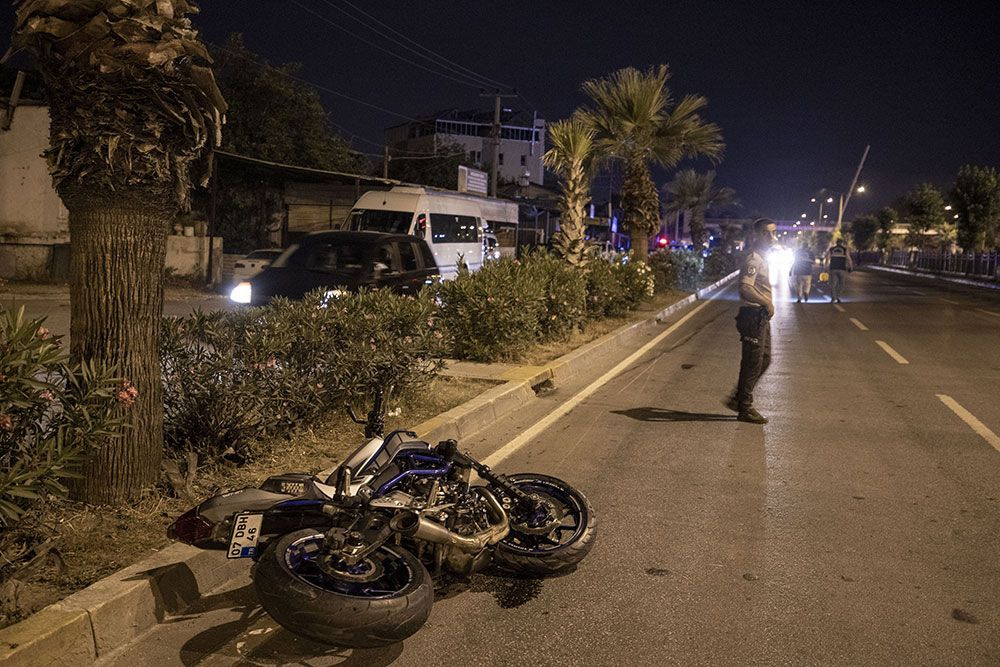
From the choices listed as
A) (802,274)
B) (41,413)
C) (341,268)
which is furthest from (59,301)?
(802,274)

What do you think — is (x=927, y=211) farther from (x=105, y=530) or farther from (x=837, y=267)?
(x=105, y=530)

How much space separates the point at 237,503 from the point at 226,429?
2187 mm

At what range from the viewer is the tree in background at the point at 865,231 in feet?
400

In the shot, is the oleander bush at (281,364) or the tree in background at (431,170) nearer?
the oleander bush at (281,364)

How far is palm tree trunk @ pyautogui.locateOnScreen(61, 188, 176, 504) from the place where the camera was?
5.00 meters

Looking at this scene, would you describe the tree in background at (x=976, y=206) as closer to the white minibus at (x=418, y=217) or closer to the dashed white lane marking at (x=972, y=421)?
the white minibus at (x=418, y=217)

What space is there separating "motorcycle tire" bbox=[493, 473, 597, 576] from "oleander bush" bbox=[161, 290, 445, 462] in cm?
190

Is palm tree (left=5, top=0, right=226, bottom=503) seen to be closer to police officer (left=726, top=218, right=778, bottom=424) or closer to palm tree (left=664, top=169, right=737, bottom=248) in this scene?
police officer (left=726, top=218, right=778, bottom=424)

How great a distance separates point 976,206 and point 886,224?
56235 millimetres

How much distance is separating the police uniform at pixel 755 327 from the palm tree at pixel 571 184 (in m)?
11.2

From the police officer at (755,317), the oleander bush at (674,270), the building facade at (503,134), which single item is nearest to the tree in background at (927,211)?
the building facade at (503,134)

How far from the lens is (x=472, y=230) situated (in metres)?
25.3

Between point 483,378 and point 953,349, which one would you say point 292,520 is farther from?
point 953,349

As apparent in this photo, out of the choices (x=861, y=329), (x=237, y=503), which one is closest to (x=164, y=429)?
(x=237, y=503)
